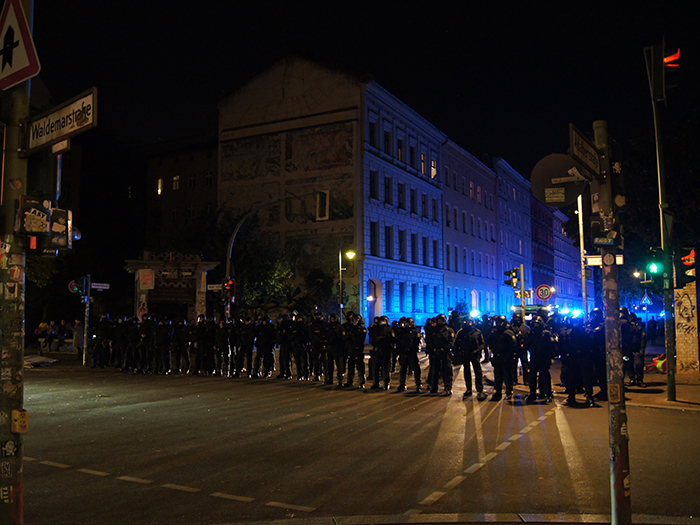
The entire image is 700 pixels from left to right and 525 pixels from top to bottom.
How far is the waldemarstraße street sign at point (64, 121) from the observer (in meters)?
4.47

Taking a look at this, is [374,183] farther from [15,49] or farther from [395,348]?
[15,49]

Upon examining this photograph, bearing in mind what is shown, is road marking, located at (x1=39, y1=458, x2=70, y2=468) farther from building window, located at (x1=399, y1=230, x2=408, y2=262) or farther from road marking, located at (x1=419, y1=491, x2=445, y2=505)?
building window, located at (x1=399, y1=230, x2=408, y2=262)

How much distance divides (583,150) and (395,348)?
38.3 ft

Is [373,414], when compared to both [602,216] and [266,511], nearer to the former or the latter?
[266,511]

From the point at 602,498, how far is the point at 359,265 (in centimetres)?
3569

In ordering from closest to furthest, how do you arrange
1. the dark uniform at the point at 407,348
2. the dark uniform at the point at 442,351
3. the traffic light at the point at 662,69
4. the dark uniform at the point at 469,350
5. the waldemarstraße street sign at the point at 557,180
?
the waldemarstraße street sign at the point at 557,180, the traffic light at the point at 662,69, the dark uniform at the point at 469,350, the dark uniform at the point at 442,351, the dark uniform at the point at 407,348

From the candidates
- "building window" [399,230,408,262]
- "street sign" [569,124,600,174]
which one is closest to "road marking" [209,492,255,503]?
"street sign" [569,124,600,174]

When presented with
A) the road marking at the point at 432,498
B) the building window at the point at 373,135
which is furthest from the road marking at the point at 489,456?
the building window at the point at 373,135

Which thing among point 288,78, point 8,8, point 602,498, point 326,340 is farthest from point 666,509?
point 288,78

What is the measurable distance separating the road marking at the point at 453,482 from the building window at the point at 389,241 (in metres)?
38.8

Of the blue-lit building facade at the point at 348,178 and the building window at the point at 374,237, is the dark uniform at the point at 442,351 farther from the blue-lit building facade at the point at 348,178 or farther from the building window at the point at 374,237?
the building window at the point at 374,237

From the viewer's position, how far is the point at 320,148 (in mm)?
42594

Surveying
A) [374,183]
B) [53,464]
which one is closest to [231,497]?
[53,464]

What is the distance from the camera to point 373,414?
37.8 feet
